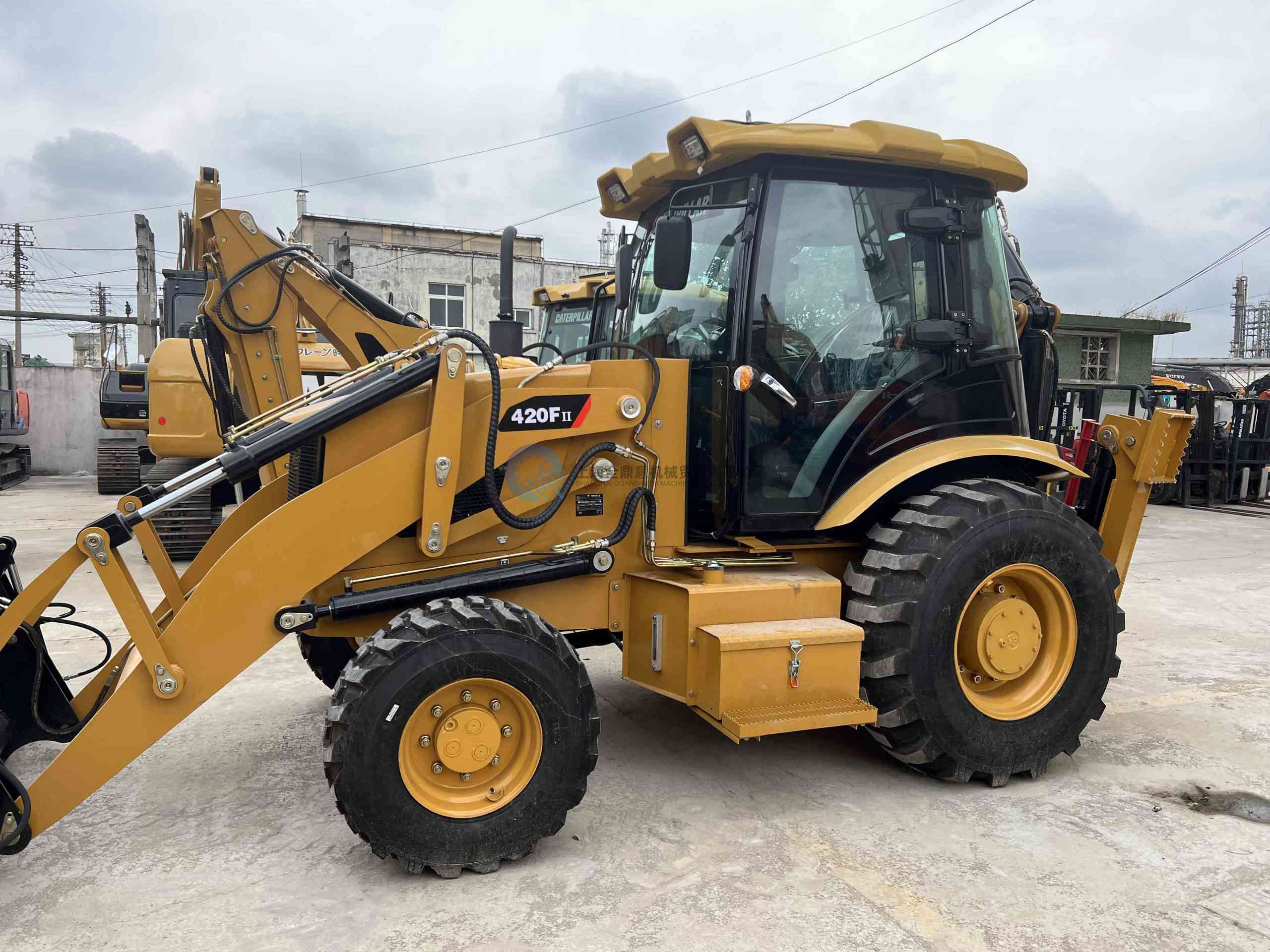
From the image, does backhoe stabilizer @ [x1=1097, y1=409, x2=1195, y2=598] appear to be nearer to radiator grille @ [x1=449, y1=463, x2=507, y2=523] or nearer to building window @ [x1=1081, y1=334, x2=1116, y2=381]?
radiator grille @ [x1=449, y1=463, x2=507, y2=523]

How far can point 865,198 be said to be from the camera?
161 inches

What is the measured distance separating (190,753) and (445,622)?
1.92 meters

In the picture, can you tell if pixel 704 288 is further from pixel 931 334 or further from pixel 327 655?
pixel 327 655

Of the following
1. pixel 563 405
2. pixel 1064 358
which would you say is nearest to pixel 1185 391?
pixel 1064 358

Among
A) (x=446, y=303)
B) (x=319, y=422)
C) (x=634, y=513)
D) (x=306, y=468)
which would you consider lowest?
(x=634, y=513)

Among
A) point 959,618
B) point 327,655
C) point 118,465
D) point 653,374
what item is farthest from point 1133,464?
point 118,465

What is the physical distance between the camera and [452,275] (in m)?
29.4

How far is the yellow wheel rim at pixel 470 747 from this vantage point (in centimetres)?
320

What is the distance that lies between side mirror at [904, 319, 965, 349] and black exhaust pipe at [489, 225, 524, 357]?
1868 millimetres

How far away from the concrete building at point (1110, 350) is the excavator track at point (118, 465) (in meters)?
15.7

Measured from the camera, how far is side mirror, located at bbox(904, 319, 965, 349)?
4.13m

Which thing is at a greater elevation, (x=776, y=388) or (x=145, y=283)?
(x=145, y=283)

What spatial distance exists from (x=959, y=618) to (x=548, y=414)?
185 cm

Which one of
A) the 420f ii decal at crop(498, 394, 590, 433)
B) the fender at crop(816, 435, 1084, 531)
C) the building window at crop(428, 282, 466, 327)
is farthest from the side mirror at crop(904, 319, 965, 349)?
the building window at crop(428, 282, 466, 327)
